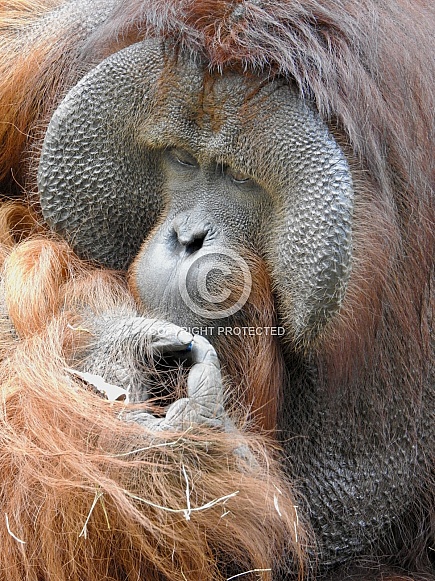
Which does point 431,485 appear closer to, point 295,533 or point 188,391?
point 295,533

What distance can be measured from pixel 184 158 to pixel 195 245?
174 millimetres

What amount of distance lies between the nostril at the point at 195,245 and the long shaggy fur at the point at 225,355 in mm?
198

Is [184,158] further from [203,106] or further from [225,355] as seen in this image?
[225,355]

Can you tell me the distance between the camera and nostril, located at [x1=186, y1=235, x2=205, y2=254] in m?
1.56

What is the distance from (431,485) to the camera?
1.93 meters

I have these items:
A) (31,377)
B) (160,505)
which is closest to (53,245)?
(31,377)

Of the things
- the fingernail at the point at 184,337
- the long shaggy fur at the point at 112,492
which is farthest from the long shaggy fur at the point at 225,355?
the fingernail at the point at 184,337

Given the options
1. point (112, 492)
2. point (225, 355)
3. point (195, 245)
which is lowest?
point (112, 492)

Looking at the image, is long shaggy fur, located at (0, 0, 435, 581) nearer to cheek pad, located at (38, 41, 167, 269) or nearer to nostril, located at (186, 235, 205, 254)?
cheek pad, located at (38, 41, 167, 269)

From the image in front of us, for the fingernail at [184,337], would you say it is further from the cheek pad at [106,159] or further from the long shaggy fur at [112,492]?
the cheek pad at [106,159]

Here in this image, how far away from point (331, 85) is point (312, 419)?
0.64 meters

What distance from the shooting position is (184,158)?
1.64 m

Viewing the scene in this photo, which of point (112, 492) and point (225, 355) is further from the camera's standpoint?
point (225, 355)

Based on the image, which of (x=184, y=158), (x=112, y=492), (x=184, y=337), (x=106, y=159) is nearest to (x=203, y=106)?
(x=184, y=158)
